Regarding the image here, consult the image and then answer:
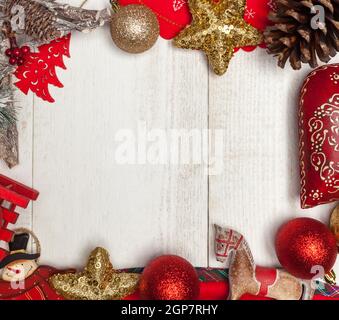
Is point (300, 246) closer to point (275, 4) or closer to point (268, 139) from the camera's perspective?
point (268, 139)

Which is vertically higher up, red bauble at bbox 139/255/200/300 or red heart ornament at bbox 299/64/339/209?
red heart ornament at bbox 299/64/339/209

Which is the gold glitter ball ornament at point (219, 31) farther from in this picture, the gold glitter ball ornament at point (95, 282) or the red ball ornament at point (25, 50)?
the gold glitter ball ornament at point (95, 282)

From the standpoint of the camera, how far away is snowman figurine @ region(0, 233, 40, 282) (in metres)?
0.84

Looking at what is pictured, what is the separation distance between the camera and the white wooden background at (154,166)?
85cm

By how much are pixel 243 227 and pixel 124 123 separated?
0.29 meters

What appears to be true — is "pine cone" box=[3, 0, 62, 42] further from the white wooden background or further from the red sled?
the red sled

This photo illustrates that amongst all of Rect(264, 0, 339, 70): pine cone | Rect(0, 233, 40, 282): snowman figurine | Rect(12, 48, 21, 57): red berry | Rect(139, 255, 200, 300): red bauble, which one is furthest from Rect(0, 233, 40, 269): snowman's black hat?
Rect(264, 0, 339, 70): pine cone

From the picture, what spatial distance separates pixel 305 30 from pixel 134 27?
10.7 inches

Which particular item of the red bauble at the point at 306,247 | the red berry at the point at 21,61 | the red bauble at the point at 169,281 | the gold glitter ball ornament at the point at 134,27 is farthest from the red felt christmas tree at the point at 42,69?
the red bauble at the point at 306,247

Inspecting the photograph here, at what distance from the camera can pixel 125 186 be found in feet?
2.86

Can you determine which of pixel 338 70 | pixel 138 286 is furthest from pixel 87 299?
pixel 338 70

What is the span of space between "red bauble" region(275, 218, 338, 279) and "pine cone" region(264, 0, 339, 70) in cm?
26

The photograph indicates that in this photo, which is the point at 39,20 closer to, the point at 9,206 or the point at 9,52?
the point at 9,52

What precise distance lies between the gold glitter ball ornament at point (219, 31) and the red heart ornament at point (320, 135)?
0.42 feet
